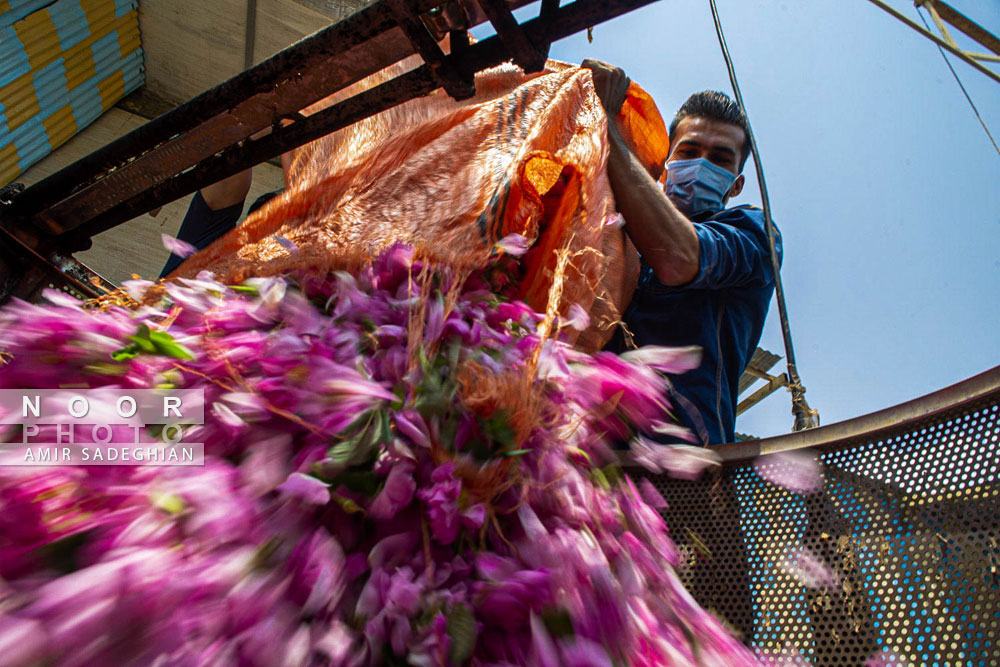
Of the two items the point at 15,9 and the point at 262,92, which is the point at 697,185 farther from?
the point at 15,9

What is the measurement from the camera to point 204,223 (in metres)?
1.87

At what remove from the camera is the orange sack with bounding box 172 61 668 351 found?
3.46 ft

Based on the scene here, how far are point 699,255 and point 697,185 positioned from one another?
0.49 metres

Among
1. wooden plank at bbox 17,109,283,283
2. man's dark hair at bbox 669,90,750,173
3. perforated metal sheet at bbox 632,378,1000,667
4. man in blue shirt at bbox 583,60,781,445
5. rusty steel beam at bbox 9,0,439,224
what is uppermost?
wooden plank at bbox 17,109,283,283

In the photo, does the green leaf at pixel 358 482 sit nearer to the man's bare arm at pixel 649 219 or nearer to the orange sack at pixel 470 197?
the orange sack at pixel 470 197

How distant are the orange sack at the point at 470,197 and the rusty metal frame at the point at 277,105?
0.12 meters

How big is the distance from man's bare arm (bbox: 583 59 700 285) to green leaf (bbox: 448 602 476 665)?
1.00m

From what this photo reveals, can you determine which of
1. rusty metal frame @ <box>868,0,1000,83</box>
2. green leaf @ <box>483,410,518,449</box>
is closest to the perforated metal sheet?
green leaf @ <box>483,410,518,449</box>

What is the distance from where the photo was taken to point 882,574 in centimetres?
113

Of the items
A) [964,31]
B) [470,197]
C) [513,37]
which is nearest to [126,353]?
[470,197]

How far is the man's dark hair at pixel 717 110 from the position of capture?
1.96 meters

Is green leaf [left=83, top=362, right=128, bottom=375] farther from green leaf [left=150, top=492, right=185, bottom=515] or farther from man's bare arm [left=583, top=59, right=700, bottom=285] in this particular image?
man's bare arm [left=583, top=59, right=700, bottom=285]

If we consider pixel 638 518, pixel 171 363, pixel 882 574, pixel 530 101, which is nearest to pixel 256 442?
pixel 171 363

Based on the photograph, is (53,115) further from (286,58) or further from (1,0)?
(286,58)
